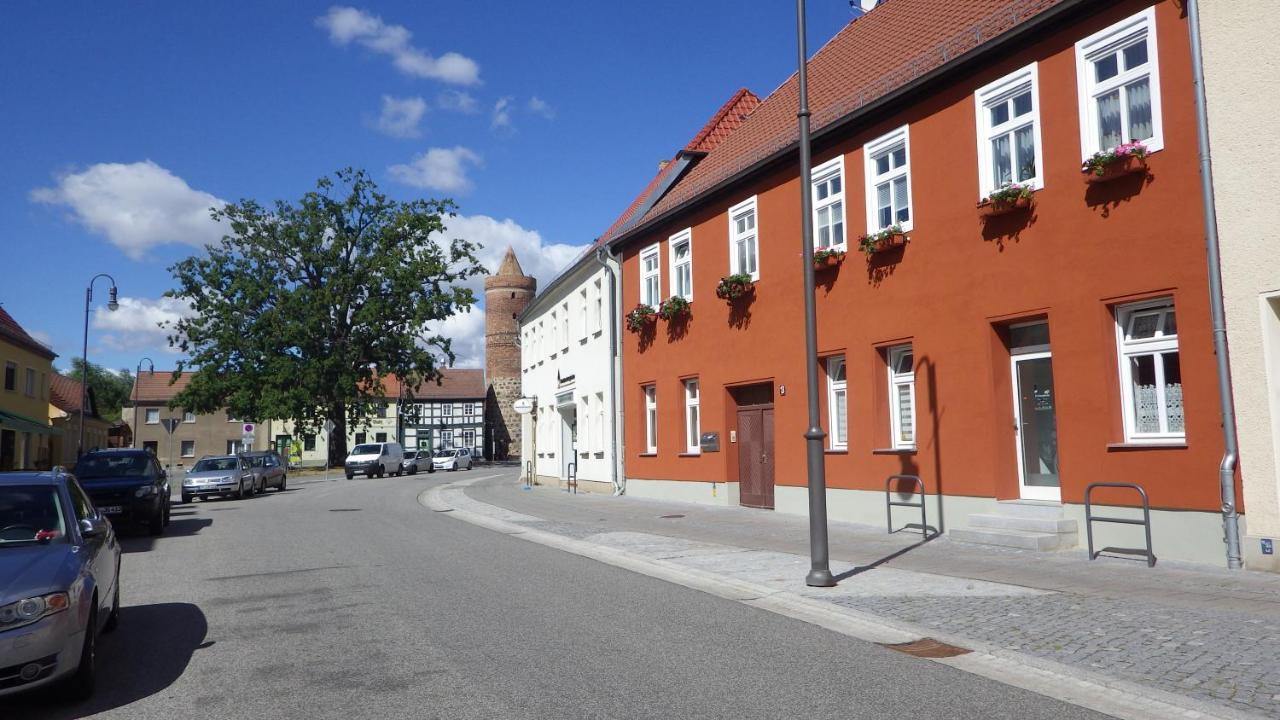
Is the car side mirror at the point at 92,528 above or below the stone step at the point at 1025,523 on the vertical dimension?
above

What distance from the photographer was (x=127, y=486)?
56.9 ft

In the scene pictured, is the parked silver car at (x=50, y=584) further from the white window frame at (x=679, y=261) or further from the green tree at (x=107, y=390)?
the green tree at (x=107, y=390)

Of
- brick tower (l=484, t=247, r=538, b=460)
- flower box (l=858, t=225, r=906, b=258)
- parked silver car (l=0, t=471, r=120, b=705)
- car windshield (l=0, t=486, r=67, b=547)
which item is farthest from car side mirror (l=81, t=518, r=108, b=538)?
brick tower (l=484, t=247, r=538, b=460)

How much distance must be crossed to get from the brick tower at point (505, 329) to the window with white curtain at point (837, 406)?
58.4 m

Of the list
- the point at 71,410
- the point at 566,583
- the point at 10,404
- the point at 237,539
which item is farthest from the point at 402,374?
the point at 566,583

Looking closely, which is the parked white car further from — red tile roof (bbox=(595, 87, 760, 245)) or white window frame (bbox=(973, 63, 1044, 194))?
white window frame (bbox=(973, 63, 1044, 194))

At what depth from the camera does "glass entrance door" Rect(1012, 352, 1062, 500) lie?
12.9 metres

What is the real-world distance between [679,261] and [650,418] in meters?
4.19

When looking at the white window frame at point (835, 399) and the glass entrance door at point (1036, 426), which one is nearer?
the glass entrance door at point (1036, 426)

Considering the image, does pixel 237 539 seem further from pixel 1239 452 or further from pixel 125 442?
pixel 125 442

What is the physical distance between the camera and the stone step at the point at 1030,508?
1223 centimetres

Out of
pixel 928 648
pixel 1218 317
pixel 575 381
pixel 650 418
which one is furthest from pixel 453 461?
pixel 928 648

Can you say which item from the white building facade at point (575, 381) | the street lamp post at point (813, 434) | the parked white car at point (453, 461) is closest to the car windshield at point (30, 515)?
the street lamp post at point (813, 434)

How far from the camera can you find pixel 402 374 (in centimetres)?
5188
